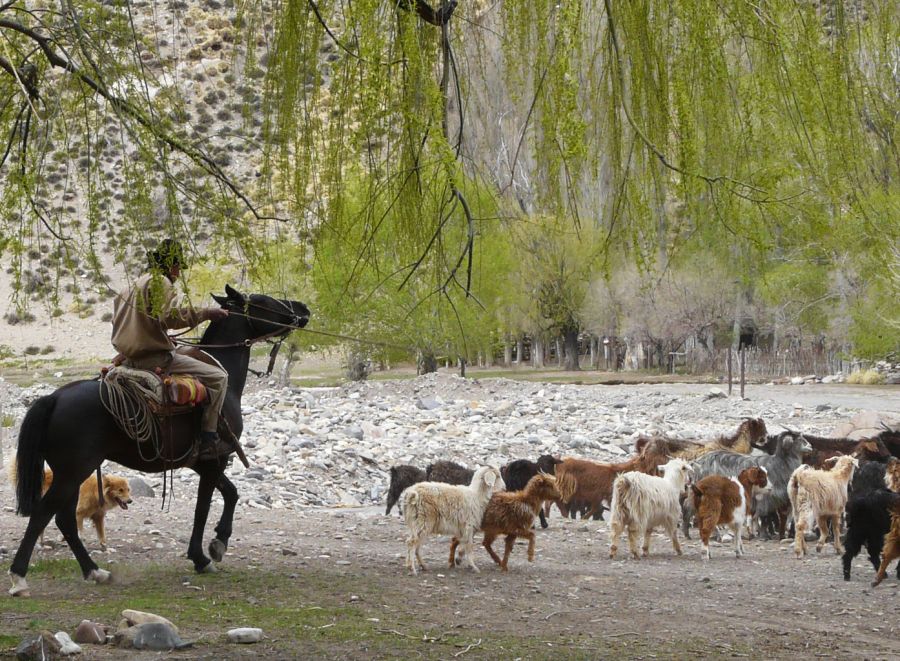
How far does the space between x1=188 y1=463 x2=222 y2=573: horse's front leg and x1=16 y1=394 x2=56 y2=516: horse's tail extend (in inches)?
49.2

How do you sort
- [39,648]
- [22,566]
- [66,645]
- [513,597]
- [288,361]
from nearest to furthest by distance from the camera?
[39,648]
[66,645]
[22,566]
[513,597]
[288,361]

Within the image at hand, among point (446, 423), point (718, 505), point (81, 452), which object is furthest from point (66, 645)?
point (446, 423)

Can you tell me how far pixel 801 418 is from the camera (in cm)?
2570

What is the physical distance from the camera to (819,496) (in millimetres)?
10305

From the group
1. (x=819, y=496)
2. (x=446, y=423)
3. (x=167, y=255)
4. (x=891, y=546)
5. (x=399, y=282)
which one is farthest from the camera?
(x=446, y=423)

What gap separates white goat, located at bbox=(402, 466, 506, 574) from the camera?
341 inches

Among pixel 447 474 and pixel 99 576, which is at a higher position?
pixel 447 474

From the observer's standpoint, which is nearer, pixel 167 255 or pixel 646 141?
pixel 167 255

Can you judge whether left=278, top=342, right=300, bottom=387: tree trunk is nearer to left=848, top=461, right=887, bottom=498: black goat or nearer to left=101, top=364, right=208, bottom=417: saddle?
left=848, top=461, right=887, bottom=498: black goat

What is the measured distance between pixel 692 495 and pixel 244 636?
567 cm

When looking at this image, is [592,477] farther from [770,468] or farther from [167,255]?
[167,255]

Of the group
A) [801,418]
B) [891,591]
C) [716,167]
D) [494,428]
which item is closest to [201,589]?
[716,167]

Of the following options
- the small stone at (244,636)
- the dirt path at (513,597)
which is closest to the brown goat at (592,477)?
the dirt path at (513,597)

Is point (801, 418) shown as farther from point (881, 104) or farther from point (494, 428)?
point (881, 104)
